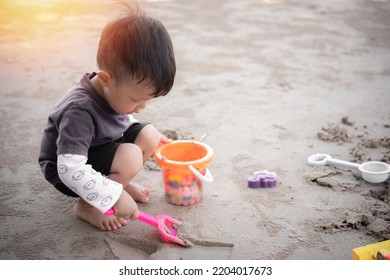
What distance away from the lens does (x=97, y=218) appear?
155cm

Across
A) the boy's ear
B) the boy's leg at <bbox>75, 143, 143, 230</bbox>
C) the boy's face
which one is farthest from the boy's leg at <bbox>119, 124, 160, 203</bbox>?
the boy's ear

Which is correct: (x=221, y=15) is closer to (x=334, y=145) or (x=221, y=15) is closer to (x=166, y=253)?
(x=334, y=145)

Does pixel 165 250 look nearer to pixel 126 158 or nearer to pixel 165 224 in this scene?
pixel 165 224

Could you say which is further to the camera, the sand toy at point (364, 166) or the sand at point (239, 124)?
the sand toy at point (364, 166)

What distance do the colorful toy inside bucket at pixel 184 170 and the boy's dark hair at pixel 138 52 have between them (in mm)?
320

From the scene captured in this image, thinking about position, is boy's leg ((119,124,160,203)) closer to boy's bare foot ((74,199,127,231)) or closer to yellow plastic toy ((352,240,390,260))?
boy's bare foot ((74,199,127,231))

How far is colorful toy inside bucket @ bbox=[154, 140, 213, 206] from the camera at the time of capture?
1570 millimetres

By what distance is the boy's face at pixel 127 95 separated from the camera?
1.37 m

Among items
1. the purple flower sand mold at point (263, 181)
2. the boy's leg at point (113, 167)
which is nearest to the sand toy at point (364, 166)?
the purple flower sand mold at point (263, 181)

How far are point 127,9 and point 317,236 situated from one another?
0.96 m

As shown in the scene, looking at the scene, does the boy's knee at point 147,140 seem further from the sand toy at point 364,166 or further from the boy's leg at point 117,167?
the sand toy at point 364,166

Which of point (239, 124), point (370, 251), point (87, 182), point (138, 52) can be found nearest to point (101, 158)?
point (87, 182)

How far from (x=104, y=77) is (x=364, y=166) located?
1.10 metres
